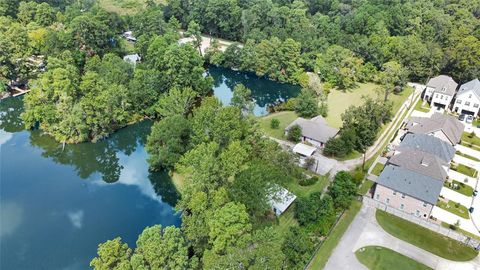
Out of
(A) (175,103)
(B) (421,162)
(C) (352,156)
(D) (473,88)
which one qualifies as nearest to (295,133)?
(C) (352,156)

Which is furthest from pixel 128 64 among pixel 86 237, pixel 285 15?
pixel 285 15

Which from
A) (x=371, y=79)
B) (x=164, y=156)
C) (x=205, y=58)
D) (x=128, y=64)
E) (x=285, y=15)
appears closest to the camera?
(x=164, y=156)

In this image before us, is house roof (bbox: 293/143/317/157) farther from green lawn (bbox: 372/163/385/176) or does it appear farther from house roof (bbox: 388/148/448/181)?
house roof (bbox: 388/148/448/181)

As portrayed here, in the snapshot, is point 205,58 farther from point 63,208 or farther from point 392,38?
point 63,208

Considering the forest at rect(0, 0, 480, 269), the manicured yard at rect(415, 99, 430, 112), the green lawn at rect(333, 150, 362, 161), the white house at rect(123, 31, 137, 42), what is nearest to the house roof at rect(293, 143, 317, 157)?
the forest at rect(0, 0, 480, 269)

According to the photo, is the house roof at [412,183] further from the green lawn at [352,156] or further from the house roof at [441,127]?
the house roof at [441,127]
